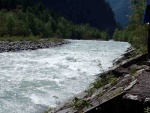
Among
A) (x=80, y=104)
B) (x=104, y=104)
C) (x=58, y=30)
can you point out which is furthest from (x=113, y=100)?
(x=58, y=30)

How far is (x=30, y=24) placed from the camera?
10700cm

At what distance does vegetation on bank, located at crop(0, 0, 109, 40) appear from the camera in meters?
86.0

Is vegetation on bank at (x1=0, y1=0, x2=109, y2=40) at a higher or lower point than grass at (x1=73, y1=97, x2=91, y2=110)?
lower

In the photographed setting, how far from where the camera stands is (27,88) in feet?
60.1

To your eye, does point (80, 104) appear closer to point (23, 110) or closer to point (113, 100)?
point (113, 100)

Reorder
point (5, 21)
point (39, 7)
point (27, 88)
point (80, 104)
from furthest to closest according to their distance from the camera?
point (39, 7), point (5, 21), point (27, 88), point (80, 104)

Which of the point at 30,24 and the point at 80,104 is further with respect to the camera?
the point at 30,24

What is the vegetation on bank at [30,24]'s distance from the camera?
3386 inches

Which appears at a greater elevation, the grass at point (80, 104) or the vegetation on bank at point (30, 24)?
the grass at point (80, 104)

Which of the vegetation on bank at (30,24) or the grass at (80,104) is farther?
the vegetation on bank at (30,24)

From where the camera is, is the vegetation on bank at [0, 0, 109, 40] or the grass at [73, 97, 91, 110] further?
the vegetation on bank at [0, 0, 109, 40]

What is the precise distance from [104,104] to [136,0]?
23.3 meters

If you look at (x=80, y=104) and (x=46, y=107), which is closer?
(x=80, y=104)

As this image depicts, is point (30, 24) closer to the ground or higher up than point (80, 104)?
closer to the ground
